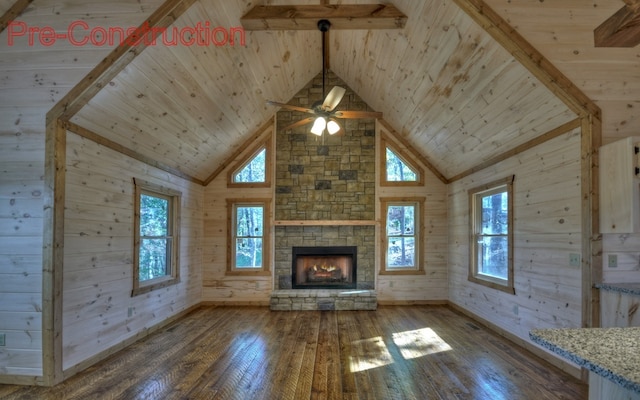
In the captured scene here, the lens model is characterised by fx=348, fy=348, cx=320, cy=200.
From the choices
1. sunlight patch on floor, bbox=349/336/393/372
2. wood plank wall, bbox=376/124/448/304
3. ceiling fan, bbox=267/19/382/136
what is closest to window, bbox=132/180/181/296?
ceiling fan, bbox=267/19/382/136

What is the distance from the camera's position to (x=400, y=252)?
21.1 feet

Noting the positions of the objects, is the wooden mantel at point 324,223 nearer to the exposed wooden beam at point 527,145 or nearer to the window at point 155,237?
the window at point 155,237

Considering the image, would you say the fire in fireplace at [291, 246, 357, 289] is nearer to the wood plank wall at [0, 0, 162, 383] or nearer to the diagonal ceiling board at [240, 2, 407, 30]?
the diagonal ceiling board at [240, 2, 407, 30]

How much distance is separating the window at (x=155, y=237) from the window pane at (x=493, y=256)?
4658 millimetres

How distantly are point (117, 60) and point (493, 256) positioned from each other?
5.02 metres

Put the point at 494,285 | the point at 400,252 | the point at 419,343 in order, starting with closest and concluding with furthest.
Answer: the point at 419,343, the point at 494,285, the point at 400,252

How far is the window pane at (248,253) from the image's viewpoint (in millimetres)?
6359

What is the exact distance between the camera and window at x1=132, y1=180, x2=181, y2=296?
14.2 feet

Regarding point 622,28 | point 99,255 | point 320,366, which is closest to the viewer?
point 622,28

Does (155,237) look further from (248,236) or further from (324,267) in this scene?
(324,267)

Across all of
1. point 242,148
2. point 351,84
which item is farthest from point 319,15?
point 242,148

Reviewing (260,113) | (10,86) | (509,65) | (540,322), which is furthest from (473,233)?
(10,86)

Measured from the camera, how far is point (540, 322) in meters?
3.71

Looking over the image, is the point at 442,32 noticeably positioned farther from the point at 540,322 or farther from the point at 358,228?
the point at 358,228
